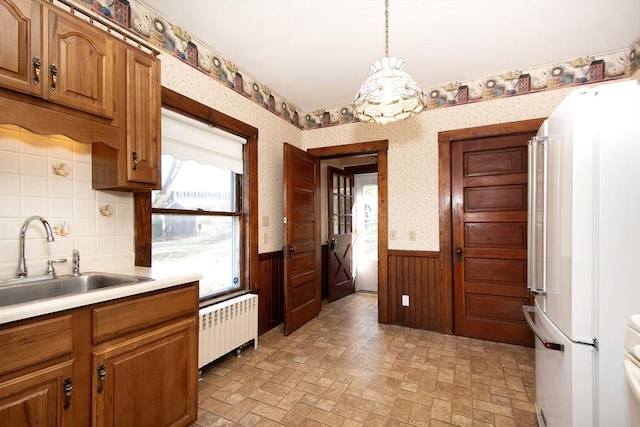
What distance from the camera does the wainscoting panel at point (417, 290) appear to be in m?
3.17

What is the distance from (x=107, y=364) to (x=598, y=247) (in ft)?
6.70

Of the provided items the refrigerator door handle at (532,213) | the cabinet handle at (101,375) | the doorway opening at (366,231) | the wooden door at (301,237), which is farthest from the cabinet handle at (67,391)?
the doorway opening at (366,231)

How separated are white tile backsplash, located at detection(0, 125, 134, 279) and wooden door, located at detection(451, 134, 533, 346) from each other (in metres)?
3.06

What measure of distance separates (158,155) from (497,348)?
11.0 ft

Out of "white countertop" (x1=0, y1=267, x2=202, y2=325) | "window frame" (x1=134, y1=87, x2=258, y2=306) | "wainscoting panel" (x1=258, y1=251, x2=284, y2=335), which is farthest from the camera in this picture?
"wainscoting panel" (x1=258, y1=251, x2=284, y2=335)

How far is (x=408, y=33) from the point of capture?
2279 mm

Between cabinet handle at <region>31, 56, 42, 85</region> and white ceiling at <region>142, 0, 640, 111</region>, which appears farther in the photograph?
white ceiling at <region>142, 0, 640, 111</region>

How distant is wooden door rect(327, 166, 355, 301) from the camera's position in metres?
4.52

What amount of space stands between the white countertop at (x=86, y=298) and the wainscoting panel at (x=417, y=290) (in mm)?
2371

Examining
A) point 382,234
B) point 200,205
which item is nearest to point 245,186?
point 200,205

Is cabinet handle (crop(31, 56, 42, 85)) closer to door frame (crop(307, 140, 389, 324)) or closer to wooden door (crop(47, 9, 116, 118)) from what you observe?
wooden door (crop(47, 9, 116, 118))

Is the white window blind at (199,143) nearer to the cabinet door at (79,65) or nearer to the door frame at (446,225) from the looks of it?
the cabinet door at (79,65)

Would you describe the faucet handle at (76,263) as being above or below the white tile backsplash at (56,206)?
below

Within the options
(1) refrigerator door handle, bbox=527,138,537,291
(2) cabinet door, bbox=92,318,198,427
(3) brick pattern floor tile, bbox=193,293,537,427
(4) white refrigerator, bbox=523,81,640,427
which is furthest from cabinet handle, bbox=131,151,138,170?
(1) refrigerator door handle, bbox=527,138,537,291
